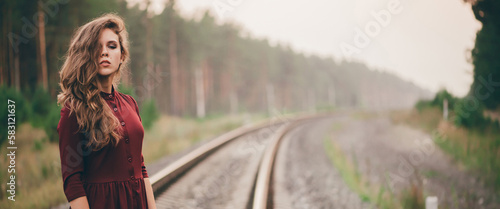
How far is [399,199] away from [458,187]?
157cm

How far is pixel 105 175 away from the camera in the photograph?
1.65 metres

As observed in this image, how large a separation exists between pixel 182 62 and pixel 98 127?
32780mm

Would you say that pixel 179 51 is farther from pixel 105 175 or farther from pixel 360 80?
pixel 360 80

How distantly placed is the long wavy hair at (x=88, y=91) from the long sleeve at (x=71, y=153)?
4 cm

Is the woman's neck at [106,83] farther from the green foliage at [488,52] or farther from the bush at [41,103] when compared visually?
the bush at [41,103]

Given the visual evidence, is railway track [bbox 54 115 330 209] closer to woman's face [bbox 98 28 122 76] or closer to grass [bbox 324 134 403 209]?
grass [bbox 324 134 403 209]

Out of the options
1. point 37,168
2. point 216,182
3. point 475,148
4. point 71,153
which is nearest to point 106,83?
point 71,153

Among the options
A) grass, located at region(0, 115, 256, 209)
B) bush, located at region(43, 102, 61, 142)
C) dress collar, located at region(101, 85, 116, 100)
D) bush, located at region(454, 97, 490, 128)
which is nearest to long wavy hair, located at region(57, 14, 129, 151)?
dress collar, located at region(101, 85, 116, 100)

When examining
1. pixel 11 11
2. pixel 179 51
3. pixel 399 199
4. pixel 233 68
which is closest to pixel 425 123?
pixel 399 199

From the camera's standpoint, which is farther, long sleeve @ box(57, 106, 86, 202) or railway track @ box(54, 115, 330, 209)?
railway track @ box(54, 115, 330, 209)

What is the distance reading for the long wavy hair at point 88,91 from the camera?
1.49m

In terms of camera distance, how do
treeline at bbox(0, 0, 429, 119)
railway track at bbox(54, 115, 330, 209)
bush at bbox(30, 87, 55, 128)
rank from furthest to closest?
treeline at bbox(0, 0, 429, 119) → bush at bbox(30, 87, 55, 128) → railway track at bbox(54, 115, 330, 209)

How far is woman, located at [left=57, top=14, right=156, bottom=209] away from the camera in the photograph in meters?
1.47

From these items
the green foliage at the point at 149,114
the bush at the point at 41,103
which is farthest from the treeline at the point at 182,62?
the green foliage at the point at 149,114
